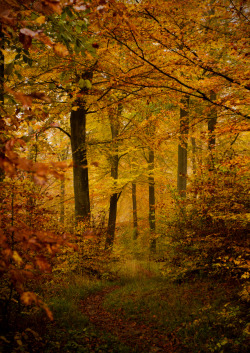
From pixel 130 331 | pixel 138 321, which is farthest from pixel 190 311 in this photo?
pixel 130 331

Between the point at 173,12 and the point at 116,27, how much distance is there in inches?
57.6

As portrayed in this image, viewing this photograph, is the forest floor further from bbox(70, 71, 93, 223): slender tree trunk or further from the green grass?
bbox(70, 71, 93, 223): slender tree trunk

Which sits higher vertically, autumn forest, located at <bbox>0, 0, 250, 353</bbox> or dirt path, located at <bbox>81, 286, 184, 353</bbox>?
autumn forest, located at <bbox>0, 0, 250, 353</bbox>

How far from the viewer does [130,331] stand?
15.5 ft

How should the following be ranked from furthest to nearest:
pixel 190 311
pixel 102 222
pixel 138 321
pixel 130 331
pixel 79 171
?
1. pixel 79 171
2. pixel 102 222
3. pixel 138 321
4. pixel 190 311
5. pixel 130 331

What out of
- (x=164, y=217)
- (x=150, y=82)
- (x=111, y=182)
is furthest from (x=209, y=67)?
(x=111, y=182)

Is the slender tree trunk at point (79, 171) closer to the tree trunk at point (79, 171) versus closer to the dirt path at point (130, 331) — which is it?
the tree trunk at point (79, 171)

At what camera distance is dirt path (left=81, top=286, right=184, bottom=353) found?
13.6 ft

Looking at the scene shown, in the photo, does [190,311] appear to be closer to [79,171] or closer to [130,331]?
[130,331]

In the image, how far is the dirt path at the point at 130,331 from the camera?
416cm

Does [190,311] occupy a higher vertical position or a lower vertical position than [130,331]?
higher

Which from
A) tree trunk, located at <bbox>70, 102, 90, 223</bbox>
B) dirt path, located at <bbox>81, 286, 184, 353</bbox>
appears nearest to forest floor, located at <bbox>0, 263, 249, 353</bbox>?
dirt path, located at <bbox>81, 286, 184, 353</bbox>

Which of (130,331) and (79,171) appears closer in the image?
(130,331)

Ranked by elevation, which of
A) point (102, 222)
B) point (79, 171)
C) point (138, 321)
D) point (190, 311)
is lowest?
point (138, 321)
